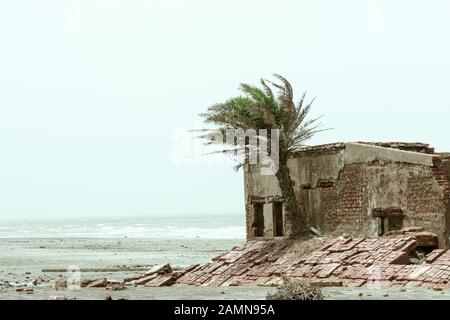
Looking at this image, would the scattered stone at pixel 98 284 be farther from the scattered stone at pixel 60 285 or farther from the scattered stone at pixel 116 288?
the scattered stone at pixel 116 288

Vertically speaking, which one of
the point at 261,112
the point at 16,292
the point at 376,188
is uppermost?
the point at 261,112

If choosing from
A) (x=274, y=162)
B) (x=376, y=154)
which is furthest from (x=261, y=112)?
(x=376, y=154)

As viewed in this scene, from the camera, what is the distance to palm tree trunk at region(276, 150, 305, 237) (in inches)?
979

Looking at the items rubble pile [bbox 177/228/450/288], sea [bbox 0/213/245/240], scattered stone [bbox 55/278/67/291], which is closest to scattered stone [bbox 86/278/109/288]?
scattered stone [bbox 55/278/67/291]

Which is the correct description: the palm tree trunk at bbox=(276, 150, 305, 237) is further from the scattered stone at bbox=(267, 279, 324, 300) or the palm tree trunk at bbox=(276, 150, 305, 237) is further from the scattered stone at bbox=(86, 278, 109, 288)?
the scattered stone at bbox=(267, 279, 324, 300)

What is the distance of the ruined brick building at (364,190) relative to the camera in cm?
2125

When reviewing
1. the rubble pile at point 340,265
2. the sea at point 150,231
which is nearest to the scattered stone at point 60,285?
the rubble pile at point 340,265

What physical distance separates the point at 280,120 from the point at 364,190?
10.7 feet

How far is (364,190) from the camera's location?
2330 cm

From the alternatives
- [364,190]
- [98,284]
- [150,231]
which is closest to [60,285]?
[98,284]

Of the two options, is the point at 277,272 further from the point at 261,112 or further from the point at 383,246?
the point at 261,112
